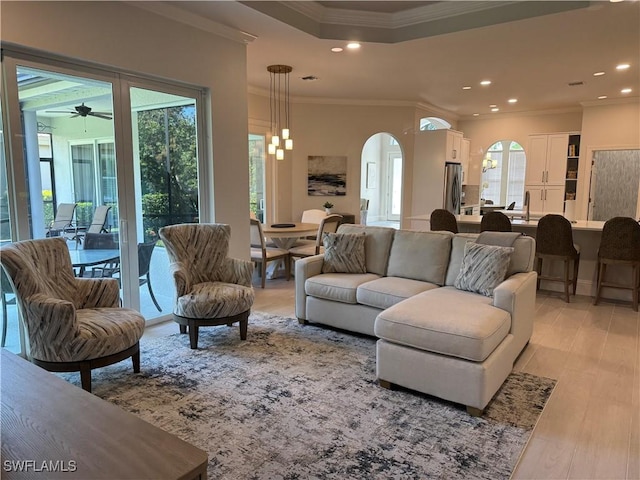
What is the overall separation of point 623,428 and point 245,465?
2125mm

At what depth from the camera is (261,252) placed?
549 cm

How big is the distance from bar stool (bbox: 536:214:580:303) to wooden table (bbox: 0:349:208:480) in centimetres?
472

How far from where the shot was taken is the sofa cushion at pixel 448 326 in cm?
253

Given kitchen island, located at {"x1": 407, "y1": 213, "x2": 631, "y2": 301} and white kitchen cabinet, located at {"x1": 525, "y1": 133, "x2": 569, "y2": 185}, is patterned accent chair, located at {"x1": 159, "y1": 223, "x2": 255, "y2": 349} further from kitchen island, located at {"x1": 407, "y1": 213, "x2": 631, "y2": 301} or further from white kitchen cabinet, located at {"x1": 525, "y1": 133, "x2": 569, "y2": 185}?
white kitchen cabinet, located at {"x1": 525, "y1": 133, "x2": 569, "y2": 185}

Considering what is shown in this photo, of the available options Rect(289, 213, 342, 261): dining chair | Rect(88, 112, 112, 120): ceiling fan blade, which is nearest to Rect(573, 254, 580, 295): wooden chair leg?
Rect(289, 213, 342, 261): dining chair

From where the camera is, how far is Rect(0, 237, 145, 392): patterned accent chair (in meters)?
2.55

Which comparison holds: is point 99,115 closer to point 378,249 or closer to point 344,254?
point 344,254

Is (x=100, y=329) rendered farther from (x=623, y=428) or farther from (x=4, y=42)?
(x=623, y=428)

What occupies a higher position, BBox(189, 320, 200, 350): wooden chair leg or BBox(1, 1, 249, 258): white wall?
BBox(1, 1, 249, 258): white wall

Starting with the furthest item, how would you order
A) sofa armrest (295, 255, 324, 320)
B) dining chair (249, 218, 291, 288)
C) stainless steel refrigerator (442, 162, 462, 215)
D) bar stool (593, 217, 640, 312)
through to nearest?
stainless steel refrigerator (442, 162, 462, 215)
dining chair (249, 218, 291, 288)
bar stool (593, 217, 640, 312)
sofa armrest (295, 255, 324, 320)

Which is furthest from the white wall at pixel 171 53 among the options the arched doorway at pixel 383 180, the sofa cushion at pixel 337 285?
the arched doorway at pixel 383 180

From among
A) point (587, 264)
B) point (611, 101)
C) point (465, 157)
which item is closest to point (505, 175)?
point (465, 157)

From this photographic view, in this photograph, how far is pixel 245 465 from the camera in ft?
6.79

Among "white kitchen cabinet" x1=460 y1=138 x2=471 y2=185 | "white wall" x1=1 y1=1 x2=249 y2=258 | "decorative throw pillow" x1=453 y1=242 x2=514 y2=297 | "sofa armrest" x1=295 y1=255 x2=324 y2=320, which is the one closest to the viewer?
"white wall" x1=1 y1=1 x2=249 y2=258
